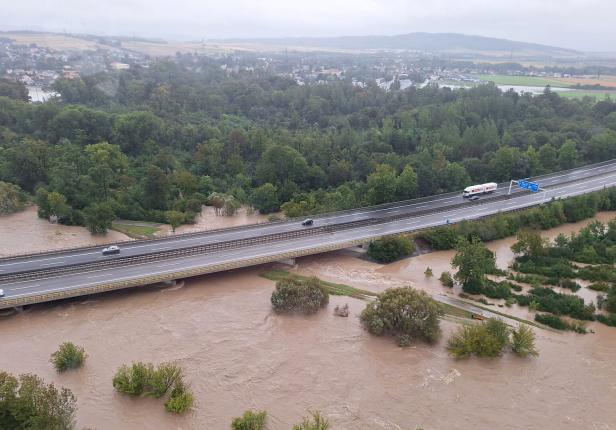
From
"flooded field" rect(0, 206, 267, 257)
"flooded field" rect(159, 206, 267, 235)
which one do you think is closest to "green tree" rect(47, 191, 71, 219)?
"flooded field" rect(0, 206, 267, 257)

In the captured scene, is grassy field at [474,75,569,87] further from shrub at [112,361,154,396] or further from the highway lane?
shrub at [112,361,154,396]

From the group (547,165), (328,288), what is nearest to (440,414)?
(328,288)

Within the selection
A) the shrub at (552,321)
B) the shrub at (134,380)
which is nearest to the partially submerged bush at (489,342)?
the shrub at (552,321)

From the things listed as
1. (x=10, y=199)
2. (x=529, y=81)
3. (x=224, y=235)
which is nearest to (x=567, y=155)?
(x=224, y=235)

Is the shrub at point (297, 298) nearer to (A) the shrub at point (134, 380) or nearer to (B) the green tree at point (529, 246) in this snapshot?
(A) the shrub at point (134, 380)

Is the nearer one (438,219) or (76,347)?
(76,347)

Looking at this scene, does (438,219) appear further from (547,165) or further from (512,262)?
(547,165)
